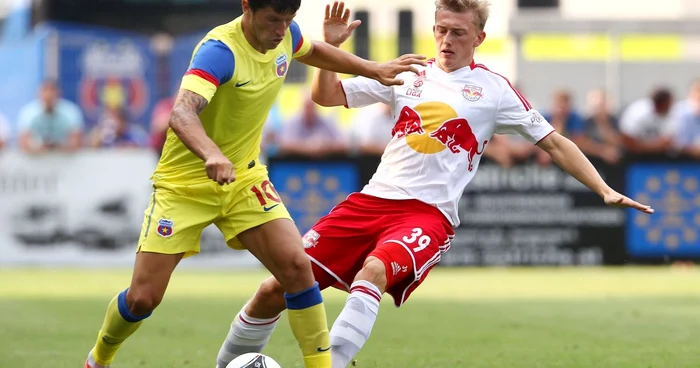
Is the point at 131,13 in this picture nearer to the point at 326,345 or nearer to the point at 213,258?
the point at 213,258

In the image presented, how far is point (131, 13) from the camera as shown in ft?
86.1

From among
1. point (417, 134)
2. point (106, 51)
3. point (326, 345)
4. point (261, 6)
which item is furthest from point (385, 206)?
point (106, 51)

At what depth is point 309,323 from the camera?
726 cm

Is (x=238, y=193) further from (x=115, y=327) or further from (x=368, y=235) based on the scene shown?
(x=115, y=327)

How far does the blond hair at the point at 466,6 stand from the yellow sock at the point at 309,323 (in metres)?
1.94

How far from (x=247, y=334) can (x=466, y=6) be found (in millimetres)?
2389

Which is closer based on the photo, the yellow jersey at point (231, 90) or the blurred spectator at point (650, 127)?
the yellow jersey at point (231, 90)

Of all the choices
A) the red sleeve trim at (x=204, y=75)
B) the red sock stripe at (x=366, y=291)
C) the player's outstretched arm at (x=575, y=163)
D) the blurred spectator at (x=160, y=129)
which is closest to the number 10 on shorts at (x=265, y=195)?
the red sock stripe at (x=366, y=291)

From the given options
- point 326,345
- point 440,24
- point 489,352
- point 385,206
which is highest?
point 440,24

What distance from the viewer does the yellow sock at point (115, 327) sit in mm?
7527

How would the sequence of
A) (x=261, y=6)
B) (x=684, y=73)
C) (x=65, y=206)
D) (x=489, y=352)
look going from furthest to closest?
(x=684, y=73), (x=65, y=206), (x=489, y=352), (x=261, y=6)

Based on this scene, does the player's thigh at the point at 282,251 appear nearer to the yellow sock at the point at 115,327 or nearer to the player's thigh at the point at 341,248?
the player's thigh at the point at 341,248

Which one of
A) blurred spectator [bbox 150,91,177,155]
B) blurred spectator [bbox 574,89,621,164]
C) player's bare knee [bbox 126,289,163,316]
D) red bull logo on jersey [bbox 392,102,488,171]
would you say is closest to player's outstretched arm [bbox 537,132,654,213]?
red bull logo on jersey [bbox 392,102,488,171]

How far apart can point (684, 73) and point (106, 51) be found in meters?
10.9
